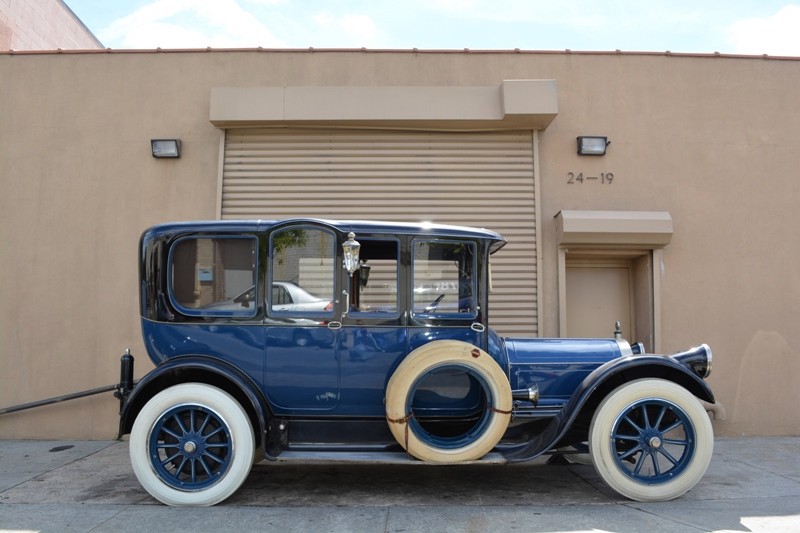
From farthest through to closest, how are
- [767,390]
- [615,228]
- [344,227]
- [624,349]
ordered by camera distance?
1. [767,390]
2. [615,228]
3. [624,349]
4. [344,227]

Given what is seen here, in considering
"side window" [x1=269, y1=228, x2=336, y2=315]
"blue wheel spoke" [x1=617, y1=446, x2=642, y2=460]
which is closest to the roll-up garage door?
"side window" [x1=269, y1=228, x2=336, y2=315]

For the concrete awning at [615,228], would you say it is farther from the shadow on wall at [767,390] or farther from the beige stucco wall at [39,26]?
the beige stucco wall at [39,26]

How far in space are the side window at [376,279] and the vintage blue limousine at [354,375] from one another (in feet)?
0.04

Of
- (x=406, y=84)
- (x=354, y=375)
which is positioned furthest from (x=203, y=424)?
(x=406, y=84)

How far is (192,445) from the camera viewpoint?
443 centimetres

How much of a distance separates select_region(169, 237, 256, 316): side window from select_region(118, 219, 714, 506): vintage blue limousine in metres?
0.01

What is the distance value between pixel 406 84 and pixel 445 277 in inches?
142

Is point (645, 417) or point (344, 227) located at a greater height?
point (344, 227)

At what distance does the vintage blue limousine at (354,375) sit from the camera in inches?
174

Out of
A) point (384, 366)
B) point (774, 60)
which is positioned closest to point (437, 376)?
point (384, 366)

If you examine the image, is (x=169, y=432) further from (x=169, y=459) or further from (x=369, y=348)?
(x=369, y=348)

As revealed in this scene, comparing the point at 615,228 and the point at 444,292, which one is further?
the point at 615,228

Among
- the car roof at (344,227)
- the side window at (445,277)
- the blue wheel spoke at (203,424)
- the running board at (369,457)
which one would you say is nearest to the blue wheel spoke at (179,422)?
the blue wheel spoke at (203,424)

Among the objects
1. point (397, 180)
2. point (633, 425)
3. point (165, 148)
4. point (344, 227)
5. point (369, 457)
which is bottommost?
point (369, 457)
